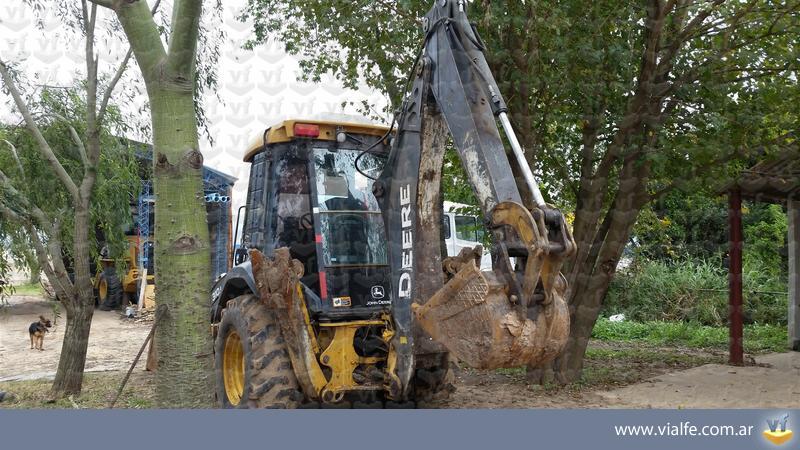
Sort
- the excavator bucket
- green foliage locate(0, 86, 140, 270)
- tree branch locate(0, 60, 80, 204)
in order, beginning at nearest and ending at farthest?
the excavator bucket < tree branch locate(0, 60, 80, 204) < green foliage locate(0, 86, 140, 270)

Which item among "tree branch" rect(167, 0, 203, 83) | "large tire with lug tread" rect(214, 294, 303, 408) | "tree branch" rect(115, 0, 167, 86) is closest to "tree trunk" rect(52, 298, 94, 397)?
"large tire with lug tread" rect(214, 294, 303, 408)

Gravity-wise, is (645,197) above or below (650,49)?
below

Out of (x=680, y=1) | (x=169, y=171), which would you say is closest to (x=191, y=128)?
(x=169, y=171)

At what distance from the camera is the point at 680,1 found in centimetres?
802

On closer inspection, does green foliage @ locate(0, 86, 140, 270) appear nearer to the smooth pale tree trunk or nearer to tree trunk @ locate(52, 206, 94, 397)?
tree trunk @ locate(52, 206, 94, 397)

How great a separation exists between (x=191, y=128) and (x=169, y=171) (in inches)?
12.4

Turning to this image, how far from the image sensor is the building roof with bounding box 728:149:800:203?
31.7 ft

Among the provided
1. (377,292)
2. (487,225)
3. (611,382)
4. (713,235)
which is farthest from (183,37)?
(713,235)

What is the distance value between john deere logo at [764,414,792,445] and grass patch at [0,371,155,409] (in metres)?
5.28

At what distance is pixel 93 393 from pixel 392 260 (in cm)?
489

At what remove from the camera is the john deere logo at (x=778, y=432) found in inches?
130

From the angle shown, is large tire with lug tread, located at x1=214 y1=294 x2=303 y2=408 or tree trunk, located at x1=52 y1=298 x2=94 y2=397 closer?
large tire with lug tread, located at x1=214 y1=294 x2=303 y2=408

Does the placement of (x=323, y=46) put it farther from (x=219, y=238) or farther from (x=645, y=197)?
(x=219, y=238)

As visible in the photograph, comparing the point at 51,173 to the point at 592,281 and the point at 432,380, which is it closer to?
the point at 432,380
